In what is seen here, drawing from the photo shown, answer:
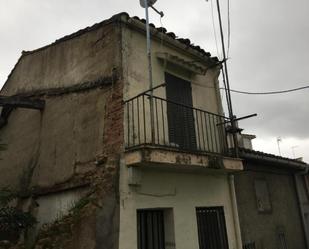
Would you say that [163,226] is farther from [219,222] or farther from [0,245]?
[0,245]

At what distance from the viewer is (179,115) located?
7777 millimetres

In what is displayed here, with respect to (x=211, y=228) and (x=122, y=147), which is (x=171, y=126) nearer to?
(x=122, y=147)

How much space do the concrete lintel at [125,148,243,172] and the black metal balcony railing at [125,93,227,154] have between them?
1.25 ft

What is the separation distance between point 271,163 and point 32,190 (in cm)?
723

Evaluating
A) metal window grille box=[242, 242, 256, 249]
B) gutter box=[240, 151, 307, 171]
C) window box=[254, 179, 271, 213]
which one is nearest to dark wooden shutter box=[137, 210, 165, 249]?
metal window grille box=[242, 242, 256, 249]

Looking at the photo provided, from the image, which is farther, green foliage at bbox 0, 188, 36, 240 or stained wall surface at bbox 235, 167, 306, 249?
stained wall surface at bbox 235, 167, 306, 249

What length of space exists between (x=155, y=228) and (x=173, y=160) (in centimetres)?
159

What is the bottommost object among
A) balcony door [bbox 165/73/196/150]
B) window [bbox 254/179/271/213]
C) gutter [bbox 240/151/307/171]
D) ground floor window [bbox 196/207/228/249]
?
ground floor window [bbox 196/207/228/249]

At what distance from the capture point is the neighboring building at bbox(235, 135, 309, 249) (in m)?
8.84

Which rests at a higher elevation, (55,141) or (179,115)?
(179,115)

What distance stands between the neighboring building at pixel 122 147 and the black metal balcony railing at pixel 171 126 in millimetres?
27

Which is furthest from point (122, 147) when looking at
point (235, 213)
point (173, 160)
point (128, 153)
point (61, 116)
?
point (235, 213)

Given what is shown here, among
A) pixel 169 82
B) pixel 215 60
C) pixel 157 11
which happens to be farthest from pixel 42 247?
pixel 215 60

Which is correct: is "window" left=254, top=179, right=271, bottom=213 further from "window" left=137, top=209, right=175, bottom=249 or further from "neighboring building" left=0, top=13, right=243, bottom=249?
"window" left=137, top=209, right=175, bottom=249
